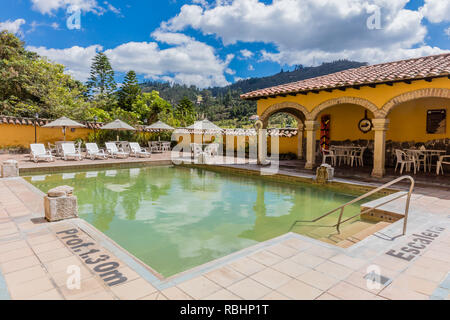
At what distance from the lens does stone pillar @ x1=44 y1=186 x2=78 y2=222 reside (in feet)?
14.9

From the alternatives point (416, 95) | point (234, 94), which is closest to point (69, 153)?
point (416, 95)

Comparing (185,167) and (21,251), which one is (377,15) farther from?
(185,167)

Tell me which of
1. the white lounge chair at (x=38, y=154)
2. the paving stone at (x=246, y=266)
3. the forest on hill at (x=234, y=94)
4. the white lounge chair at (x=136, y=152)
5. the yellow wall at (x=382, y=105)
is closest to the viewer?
the paving stone at (x=246, y=266)

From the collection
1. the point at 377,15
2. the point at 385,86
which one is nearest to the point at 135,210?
the point at 377,15

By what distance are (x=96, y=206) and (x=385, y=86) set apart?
909 centimetres

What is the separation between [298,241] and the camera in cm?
377

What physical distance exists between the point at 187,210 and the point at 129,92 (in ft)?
132

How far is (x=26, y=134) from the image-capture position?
1644cm

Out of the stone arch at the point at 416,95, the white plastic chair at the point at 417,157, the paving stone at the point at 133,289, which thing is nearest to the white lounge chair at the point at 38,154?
the paving stone at the point at 133,289


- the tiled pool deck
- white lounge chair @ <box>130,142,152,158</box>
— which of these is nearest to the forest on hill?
white lounge chair @ <box>130,142,152,158</box>

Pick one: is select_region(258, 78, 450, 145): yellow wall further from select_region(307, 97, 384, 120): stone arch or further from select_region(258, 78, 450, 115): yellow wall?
select_region(307, 97, 384, 120): stone arch

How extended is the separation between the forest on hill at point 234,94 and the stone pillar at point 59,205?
40.8 metres

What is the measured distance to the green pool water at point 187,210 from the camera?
4.41 metres

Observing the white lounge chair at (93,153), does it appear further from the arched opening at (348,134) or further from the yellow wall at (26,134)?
the arched opening at (348,134)
